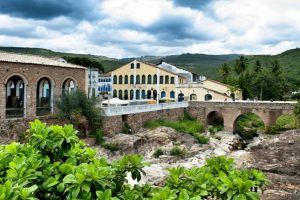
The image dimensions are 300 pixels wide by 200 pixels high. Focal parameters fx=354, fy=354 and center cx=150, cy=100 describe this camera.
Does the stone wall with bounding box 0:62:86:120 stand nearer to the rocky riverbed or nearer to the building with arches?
the building with arches

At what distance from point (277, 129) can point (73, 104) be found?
26.5 meters

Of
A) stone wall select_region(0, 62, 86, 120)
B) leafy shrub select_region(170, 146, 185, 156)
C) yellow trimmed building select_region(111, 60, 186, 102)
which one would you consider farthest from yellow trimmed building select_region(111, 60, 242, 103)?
stone wall select_region(0, 62, 86, 120)

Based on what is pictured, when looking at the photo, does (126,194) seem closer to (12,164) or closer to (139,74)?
(12,164)

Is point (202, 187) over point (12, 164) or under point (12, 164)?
under

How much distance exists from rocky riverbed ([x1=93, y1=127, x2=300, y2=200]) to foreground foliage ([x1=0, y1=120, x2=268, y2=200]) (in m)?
9.58

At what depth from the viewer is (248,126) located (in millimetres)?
48406

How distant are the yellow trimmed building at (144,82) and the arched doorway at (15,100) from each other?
20442mm

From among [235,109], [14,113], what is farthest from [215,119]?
[14,113]

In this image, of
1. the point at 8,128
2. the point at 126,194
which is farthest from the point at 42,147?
the point at 8,128

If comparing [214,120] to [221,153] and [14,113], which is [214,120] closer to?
[221,153]

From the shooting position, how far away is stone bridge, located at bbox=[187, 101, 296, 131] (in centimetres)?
4119

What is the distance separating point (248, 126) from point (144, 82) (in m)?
15.8

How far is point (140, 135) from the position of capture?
31781 mm

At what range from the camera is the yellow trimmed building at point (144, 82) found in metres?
50.5
